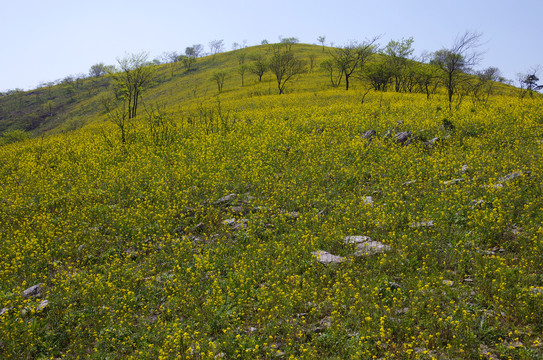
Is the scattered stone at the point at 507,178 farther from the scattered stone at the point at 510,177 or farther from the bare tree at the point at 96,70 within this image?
the bare tree at the point at 96,70

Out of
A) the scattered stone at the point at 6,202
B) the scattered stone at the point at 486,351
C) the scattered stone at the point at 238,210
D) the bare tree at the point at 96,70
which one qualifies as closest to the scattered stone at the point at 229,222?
the scattered stone at the point at 238,210

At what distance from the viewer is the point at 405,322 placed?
5469 millimetres

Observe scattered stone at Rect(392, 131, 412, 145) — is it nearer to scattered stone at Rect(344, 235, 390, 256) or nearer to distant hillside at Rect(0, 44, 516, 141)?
scattered stone at Rect(344, 235, 390, 256)

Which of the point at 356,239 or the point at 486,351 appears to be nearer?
the point at 486,351

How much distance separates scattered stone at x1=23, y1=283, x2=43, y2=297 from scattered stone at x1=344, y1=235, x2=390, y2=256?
7.74 m

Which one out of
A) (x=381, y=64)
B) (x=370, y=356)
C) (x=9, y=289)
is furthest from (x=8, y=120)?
(x=370, y=356)

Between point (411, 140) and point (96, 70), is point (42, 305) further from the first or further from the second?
point (96, 70)

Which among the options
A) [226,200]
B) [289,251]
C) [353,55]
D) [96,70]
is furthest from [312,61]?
[96,70]

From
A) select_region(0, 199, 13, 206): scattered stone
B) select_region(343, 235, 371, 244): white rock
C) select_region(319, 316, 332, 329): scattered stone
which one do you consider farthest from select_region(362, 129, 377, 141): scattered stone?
select_region(0, 199, 13, 206): scattered stone

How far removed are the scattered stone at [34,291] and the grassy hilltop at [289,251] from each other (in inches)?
1.8

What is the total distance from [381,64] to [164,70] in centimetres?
9196

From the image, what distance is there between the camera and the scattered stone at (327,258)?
7.35 meters

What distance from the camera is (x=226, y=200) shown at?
442 inches

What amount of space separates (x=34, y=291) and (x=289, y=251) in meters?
6.35
